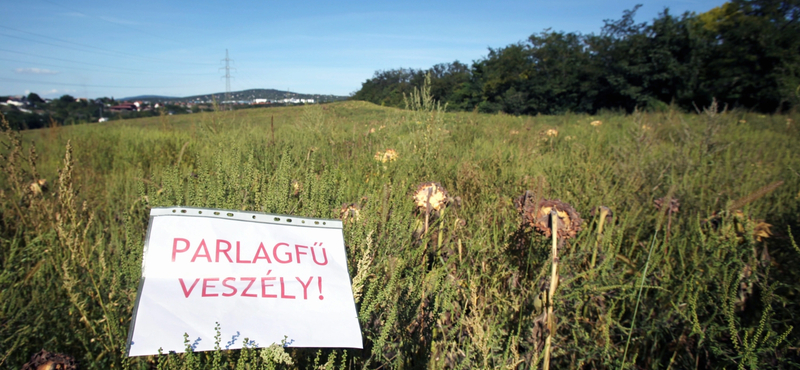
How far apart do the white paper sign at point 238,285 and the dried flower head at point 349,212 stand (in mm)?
683

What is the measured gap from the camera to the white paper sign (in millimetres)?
777

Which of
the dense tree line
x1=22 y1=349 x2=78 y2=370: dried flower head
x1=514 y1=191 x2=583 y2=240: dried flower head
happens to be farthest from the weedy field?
the dense tree line

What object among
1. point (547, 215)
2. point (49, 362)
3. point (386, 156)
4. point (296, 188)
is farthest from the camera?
point (386, 156)

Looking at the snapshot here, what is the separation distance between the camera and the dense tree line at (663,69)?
61.1 feet

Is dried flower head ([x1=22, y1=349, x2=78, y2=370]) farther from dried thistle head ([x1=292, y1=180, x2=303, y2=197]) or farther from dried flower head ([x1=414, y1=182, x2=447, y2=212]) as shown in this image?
dried flower head ([x1=414, y1=182, x2=447, y2=212])

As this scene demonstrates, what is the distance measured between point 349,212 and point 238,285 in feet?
2.88

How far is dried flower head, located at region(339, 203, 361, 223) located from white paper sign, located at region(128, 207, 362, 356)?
2.24 feet

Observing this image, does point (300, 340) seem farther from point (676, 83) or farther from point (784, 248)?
point (676, 83)

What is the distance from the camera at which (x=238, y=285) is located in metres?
0.86

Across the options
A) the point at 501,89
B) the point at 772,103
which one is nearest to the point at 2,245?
the point at 772,103

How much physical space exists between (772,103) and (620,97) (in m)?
7.95

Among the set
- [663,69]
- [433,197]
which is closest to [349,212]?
[433,197]

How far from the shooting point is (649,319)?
6.01 feet

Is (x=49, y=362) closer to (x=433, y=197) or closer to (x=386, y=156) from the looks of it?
(x=433, y=197)
